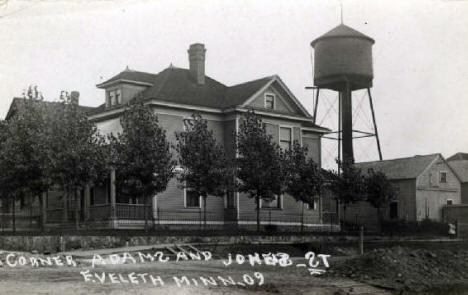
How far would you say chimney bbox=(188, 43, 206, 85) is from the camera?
134 feet

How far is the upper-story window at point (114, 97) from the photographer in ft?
128

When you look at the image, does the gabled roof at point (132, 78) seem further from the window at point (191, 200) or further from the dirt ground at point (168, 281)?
the dirt ground at point (168, 281)

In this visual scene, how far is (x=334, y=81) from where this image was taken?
46.8 metres

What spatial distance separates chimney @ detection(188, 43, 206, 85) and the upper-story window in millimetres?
4749

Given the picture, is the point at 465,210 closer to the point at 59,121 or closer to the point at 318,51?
the point at 318,51

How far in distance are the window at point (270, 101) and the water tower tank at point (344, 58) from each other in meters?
7.95

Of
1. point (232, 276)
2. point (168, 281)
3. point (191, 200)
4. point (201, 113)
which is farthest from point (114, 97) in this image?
point (168, 281)

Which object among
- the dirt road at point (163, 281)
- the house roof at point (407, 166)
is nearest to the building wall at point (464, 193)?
the house roof at point (407, 166)

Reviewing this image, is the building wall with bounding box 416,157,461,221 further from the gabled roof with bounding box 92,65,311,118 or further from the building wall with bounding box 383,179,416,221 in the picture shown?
the gabled roof with bounding box 92,65,311,118

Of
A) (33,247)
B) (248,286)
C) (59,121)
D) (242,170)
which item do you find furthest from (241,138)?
(248,286)

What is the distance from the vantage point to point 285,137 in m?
40.6

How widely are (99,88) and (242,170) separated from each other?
40.9ft

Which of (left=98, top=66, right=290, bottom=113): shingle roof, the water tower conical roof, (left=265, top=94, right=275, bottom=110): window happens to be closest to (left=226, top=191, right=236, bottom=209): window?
(left=98, top=66, right=290, bottom=113): shingle roof

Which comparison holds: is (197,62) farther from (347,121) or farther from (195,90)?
(347,121)
